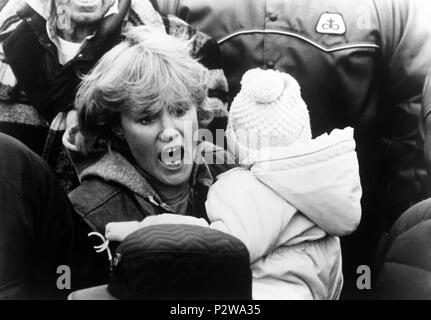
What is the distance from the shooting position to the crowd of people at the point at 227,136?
134 inches

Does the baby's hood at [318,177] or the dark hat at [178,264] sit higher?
the baby's hood at [318,177]

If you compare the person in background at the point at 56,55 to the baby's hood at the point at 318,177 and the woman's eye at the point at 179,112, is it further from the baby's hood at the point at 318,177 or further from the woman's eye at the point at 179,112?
the baby's hood at the point at 318,177

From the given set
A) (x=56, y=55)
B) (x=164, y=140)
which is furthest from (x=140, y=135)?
(x=56, y=55)

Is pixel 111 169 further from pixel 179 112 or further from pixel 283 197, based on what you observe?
pixel 283 197

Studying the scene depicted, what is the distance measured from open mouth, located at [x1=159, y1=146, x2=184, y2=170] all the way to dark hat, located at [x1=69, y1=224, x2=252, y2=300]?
42cm

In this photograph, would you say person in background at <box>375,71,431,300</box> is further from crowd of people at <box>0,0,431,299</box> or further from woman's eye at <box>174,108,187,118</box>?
woman's eye at <box>174,108,187,118</box>

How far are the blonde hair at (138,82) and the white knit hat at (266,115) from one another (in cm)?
21

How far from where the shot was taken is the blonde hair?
136 inches

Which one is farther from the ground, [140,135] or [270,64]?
[270,64]

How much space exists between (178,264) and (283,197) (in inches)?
23.0

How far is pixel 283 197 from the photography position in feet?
11.2

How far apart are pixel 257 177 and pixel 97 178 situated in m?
0.70

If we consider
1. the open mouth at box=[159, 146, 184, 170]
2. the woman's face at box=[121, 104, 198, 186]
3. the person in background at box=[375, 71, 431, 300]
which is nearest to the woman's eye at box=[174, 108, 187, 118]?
the woman's face at box=[121, 104, 198, 186]

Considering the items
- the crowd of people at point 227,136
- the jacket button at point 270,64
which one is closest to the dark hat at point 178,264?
the crowd of people at point 227,136
